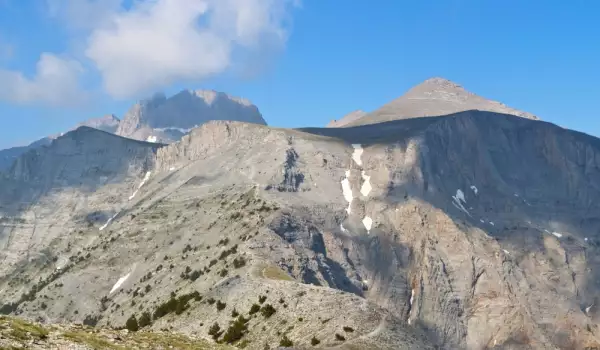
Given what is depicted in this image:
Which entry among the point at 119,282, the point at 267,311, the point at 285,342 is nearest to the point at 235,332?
the point at 267,311

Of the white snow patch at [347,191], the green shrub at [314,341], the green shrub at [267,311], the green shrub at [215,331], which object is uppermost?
the white snow patch at [347,191]

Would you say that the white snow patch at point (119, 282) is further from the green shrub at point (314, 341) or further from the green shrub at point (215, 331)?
the green shrub at point (314, 341)

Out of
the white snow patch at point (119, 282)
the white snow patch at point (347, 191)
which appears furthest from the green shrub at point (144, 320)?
the white snow patch at point (347, 191)

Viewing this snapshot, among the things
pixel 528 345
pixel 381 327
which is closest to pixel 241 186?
pixel 528 345

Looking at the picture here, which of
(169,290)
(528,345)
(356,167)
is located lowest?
(528,345)

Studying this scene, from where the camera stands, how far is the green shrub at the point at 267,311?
58.6 metres

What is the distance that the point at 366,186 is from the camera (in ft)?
591

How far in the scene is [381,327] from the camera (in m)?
51.0

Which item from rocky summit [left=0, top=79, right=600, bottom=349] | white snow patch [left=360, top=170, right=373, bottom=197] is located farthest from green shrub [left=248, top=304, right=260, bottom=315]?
white snow patch [left=360, top=170, right=373, bottom=197]

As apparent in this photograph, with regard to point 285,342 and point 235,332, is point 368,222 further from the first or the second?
point 285,342

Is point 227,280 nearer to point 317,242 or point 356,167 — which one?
point 317,242

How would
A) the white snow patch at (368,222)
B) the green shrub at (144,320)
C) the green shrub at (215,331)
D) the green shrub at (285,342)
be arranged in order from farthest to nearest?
the white snow patch at (368,222) < the green shrub at (144,320) < the green shrub at (215,331) < the green shrub at (285,342)

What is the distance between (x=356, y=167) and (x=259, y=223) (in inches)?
2824

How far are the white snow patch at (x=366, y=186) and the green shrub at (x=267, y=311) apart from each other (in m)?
116
